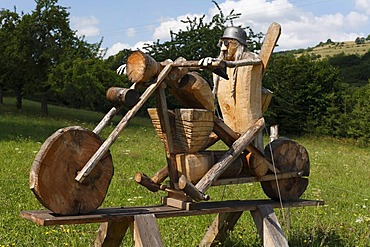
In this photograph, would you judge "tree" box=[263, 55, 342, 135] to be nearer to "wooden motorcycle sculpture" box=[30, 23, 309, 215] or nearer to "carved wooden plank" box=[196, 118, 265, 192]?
"wooden motorcycle sculpture" box=[30, 23, 309, 215]

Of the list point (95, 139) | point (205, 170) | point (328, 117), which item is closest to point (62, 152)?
point (95, 139)

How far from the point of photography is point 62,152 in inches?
146

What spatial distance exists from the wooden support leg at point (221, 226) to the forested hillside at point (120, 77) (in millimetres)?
16437

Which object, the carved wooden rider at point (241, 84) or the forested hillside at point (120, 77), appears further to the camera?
the forested hillside at point (120, 77)

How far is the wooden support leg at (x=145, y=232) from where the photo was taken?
394 centimetres

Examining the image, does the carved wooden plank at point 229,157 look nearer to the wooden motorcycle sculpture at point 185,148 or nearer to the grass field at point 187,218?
the wooden motorcycle sculpture at point 185,148

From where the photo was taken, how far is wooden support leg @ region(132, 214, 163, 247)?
3941 mm

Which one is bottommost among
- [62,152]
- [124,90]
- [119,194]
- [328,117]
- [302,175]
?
[328,117]

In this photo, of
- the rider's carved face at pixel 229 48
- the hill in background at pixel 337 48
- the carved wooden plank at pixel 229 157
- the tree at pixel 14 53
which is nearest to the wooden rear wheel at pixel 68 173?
the carved wooden plank at pixel 229 157

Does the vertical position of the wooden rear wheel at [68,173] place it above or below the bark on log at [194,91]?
below

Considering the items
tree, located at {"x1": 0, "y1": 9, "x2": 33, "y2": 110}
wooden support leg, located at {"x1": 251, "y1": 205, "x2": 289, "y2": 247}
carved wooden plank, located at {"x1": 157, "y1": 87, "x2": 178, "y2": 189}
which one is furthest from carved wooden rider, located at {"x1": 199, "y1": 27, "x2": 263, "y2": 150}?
tree, located at {"x1": 0, "y1": 9, "x2": 33, "y2": 110}

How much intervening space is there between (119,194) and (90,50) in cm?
1897

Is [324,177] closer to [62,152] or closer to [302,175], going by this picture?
[302,175]

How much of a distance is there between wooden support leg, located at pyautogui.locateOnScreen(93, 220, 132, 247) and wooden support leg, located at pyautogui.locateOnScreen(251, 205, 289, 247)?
1165 millimetres
